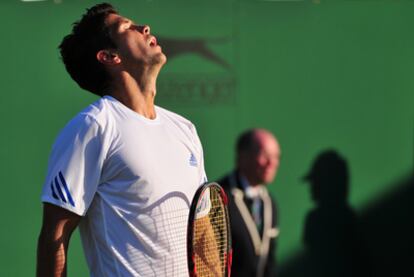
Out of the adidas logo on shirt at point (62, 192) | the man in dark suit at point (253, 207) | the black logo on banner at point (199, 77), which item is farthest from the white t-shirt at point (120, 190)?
the black logo on banner at point (199, 77)

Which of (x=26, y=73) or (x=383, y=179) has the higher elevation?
(x=26, y=73)

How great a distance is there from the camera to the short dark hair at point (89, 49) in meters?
3.20

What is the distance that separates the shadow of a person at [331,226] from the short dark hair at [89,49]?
10.4 ft

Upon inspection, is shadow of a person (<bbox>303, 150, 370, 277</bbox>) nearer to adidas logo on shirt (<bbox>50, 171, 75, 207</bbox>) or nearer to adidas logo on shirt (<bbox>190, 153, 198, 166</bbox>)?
adidas logo on shirt (<bbox>190, 153, 198, 166</bbox>)

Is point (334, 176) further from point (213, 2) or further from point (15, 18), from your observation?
point (15, 18)

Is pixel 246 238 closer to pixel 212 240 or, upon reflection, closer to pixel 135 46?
pixel 212 240

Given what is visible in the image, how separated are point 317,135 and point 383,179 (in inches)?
20.6

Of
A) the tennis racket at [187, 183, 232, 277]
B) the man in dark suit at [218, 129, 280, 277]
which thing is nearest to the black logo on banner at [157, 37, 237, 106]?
the man in dark suit at [218, 129, 280, 277]

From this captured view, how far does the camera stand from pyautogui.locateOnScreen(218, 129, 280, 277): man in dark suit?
17.8 ft

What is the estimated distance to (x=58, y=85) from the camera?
19.8 feet

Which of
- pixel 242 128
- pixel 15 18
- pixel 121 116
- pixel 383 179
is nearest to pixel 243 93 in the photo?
pixel 242 128

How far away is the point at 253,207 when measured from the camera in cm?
560

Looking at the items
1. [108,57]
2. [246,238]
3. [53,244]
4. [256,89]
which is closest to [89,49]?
[108,57]

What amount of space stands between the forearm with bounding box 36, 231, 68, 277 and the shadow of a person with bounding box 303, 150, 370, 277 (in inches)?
139
